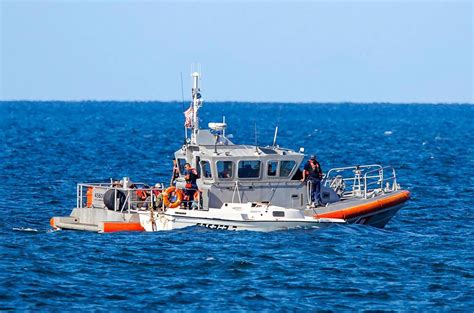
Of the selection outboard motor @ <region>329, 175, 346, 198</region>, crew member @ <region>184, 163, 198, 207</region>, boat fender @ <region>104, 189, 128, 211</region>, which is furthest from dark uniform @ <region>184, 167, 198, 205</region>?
outboard motor @ <region>329, 175, 346, 198</region>

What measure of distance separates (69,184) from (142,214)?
58.5 ft

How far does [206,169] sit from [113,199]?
310cm

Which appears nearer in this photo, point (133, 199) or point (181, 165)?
point (133, 199)

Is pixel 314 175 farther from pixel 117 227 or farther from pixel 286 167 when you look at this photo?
pixel 117 227

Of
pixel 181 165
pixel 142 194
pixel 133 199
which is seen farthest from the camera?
pixel 181 165

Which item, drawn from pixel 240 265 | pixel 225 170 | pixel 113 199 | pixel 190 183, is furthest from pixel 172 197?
pixel 240 265

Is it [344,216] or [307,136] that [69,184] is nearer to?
[344,216]

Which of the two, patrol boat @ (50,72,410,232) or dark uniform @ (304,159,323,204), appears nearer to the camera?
patrol boat @ (50,72,410,232)

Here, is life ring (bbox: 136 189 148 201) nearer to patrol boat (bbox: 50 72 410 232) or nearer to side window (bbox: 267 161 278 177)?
patrol boat (bbox: 50 72 410 232)

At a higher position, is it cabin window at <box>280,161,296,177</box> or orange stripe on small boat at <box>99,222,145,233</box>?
cabin window at <box>280,161,296,177</box>

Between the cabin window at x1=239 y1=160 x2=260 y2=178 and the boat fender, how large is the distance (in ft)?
12.5

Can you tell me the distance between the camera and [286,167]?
3612 centimetres

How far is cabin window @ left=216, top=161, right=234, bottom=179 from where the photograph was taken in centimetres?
3563

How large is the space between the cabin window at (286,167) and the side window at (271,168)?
0.74ft
